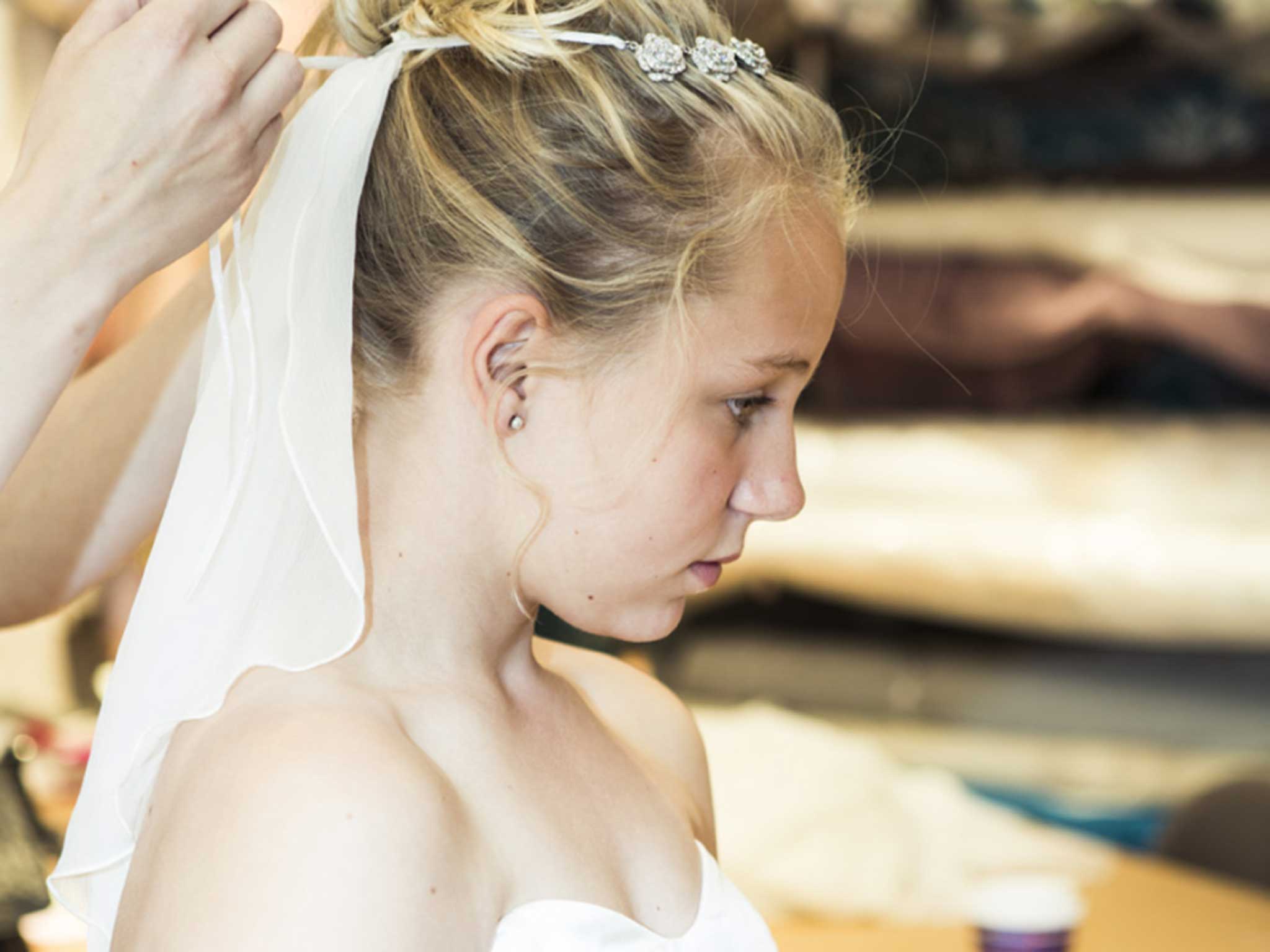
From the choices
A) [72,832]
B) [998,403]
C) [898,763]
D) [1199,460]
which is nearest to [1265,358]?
[1199,460]

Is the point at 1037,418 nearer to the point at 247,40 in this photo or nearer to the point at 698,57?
the point at 698,57

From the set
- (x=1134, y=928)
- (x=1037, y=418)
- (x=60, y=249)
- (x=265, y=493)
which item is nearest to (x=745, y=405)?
(x=265, y=493)

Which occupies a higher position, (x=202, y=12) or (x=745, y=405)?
(x=202, y=12)

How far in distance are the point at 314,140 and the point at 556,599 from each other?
12.1 inches

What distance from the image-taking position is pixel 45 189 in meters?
0.72

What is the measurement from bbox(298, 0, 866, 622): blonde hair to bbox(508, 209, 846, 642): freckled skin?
0.5 inches

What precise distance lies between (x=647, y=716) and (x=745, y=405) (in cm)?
34

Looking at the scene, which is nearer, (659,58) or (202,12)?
(202,12)

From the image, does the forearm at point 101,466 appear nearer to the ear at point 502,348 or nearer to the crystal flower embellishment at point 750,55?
the ear at point 502,348

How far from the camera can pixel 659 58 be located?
32.9 inches

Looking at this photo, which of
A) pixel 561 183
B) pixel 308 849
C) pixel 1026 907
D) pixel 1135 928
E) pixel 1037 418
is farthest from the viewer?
pixel 1037 418

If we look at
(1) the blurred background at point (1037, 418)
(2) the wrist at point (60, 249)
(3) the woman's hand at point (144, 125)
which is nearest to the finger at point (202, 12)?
(3) the woman's hand at point (144, 125)

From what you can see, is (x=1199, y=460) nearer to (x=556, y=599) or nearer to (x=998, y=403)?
(x=998, y=403)

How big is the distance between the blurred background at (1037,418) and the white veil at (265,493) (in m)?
1.59
